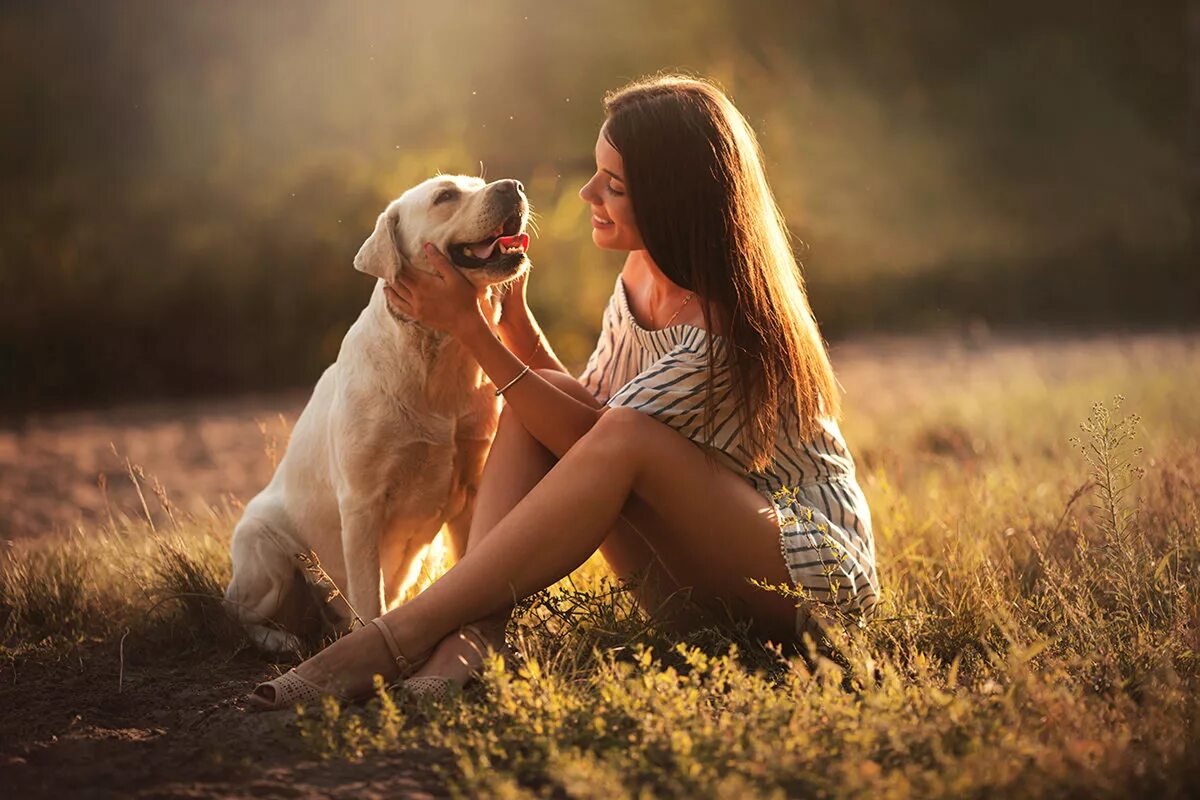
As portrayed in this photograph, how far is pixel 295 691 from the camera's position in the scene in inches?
106

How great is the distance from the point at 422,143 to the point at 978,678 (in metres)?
7.38

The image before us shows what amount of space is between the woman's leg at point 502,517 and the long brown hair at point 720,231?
428 mm

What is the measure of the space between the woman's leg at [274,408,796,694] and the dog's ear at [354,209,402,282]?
2.71 ft

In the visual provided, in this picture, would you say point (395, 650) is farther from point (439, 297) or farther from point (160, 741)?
point (439, 297)

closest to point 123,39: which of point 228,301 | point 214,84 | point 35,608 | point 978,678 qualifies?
point 214,84

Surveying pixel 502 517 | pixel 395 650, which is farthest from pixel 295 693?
pixel 502 517

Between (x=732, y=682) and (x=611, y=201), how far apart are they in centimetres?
132

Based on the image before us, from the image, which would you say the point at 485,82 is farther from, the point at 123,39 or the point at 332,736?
the point at 332,736

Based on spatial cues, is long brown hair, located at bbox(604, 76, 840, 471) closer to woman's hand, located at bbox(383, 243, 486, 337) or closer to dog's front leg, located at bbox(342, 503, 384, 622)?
woman's hand, located at bbox(383, 243, 486, 337)

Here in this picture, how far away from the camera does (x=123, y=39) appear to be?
9195 millimetres

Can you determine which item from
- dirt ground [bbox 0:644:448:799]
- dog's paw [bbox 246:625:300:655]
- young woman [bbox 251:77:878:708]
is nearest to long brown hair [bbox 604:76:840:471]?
young woman [bbox 251:77:878:708]

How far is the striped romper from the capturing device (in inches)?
113

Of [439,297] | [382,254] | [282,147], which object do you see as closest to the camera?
[439,297]

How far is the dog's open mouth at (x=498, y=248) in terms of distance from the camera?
3275 millimetres
